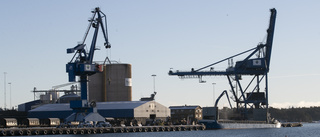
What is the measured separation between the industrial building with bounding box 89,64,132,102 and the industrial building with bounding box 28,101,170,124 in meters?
7.01

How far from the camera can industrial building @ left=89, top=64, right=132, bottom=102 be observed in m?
145

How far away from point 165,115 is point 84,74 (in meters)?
38.8

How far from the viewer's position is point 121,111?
13200 centimetres

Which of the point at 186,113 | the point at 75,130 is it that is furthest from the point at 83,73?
the point at 186,113

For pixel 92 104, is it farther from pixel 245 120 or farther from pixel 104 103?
pixel 245 120

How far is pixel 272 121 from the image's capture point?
14750cm

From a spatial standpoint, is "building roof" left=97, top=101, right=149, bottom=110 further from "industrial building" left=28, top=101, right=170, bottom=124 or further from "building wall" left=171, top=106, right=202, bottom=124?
"building wall" left=171, top=106, right=202, bottom=124

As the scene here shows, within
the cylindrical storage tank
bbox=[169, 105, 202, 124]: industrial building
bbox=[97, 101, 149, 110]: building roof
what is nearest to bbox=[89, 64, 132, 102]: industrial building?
the cylindrical storage tank

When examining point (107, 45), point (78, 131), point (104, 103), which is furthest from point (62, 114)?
point (78, 131)

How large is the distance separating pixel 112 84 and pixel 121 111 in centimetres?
1482

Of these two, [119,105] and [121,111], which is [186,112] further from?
[121,111]

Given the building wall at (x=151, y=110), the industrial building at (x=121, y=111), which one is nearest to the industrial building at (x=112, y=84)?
the industrial building at (x=121, y=111)

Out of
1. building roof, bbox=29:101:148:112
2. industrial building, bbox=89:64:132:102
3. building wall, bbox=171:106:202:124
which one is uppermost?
industrial building, bbox=89:64:132:102

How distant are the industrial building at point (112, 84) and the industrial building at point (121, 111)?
23.0 feet
